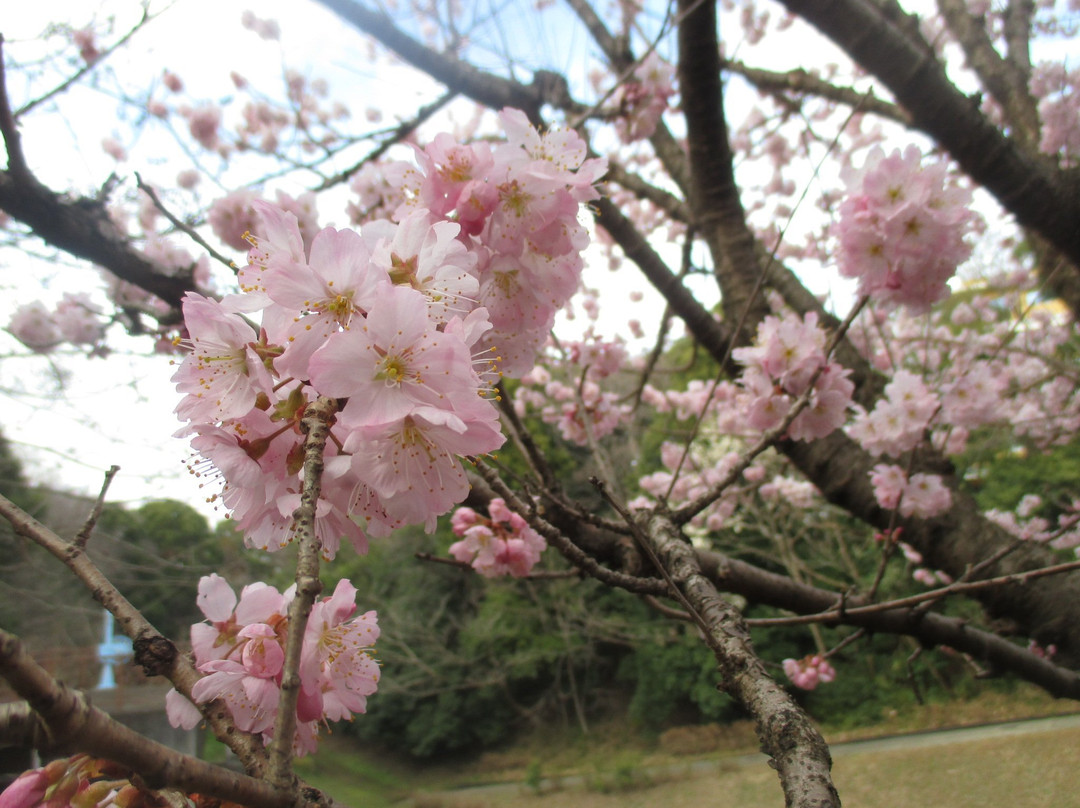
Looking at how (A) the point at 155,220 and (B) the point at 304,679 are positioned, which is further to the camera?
(A) the point at 155,220

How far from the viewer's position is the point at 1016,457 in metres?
6.77

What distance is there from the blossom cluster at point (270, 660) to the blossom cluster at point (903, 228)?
110cm

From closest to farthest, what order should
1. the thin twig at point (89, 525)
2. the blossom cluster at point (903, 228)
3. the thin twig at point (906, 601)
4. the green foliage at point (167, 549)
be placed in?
1. the thin twig at point (89, 525)
2. the thin twig at point (906, 601)
3. the blossom cluster at point (903, 228)
4. the green foliage at point (167, 549)

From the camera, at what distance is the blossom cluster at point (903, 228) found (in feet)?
3.80

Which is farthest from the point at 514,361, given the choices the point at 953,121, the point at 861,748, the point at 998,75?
the point at 861,748

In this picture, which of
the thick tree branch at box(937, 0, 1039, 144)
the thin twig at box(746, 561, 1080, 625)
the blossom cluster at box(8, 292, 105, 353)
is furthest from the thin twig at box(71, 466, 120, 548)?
the thick tree branch at box(937, 0, 1039, 144)

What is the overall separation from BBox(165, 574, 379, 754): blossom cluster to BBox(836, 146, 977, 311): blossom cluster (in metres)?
1.10

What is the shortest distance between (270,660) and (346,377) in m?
0.30

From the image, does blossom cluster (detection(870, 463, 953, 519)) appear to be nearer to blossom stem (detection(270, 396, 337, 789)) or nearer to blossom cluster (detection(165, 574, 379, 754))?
blossom cluster (detection(165, 574, 379, 754))

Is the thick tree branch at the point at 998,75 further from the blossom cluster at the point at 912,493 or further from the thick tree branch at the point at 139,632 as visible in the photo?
the thick tree branch at the point at 139,632

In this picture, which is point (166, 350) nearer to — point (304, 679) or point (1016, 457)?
point (304, 679)

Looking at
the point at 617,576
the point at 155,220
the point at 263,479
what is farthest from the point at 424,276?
the point at 155,220

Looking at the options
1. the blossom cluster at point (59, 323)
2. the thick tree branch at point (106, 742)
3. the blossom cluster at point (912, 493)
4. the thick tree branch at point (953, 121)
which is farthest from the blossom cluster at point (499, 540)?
the blossom cluster at point (59, 323)

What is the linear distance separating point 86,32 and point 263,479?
294cm
